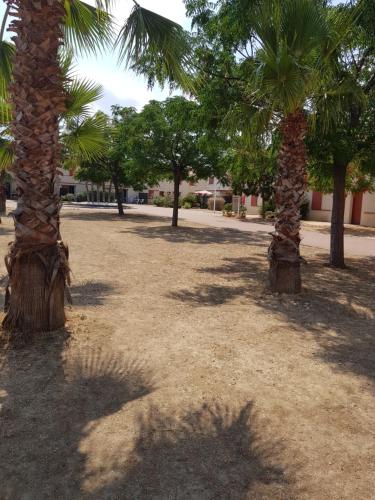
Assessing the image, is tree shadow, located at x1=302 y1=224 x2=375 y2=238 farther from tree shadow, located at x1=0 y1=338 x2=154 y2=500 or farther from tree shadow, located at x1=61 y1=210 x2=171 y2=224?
tree shadow, located at x1=0 y1=338 x2=154 y2=500

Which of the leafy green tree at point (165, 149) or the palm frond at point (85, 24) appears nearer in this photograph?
the palm frond at point (85, 24)

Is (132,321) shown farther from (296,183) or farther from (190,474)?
(296,183)

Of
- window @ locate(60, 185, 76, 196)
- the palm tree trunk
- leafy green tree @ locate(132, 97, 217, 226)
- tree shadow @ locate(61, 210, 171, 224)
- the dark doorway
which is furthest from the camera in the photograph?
window @ locate(60, 185, 76, 196)

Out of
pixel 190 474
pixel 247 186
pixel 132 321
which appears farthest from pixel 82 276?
pixel 247 186

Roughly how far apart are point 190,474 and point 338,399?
5.23 ft

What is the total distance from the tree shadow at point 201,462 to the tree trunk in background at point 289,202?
159 inches

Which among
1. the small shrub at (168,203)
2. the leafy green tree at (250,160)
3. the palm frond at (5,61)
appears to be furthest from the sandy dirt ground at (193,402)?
the small shrub at (168,203)

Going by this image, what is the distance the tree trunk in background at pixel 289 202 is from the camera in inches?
269

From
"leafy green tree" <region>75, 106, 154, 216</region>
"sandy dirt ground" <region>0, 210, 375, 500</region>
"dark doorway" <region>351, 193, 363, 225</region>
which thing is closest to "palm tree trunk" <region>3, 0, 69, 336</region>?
"sandy dirt ground" <region>0, 210, 375, 500</region>

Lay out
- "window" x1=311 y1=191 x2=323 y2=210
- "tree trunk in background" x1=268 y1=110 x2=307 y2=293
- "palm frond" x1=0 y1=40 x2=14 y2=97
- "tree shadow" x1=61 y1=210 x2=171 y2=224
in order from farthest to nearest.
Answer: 1. "window" x1=311 y1=191 x2=323 y2=210
2. "tree shadow" x1=61 y1=210 x2=171 y2=224
3. "tree trunk in background" x1=268 y1=110 x2=307 y2=293
4. "palm frond" x1=0 y1=40 x2=14 y2=97

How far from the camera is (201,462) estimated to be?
262 cm

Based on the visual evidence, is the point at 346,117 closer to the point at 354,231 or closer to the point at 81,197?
the point at 354,231

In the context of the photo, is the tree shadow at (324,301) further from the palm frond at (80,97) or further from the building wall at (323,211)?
the building wall at (323,211)

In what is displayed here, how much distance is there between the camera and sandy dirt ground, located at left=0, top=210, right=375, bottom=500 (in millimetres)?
2461
